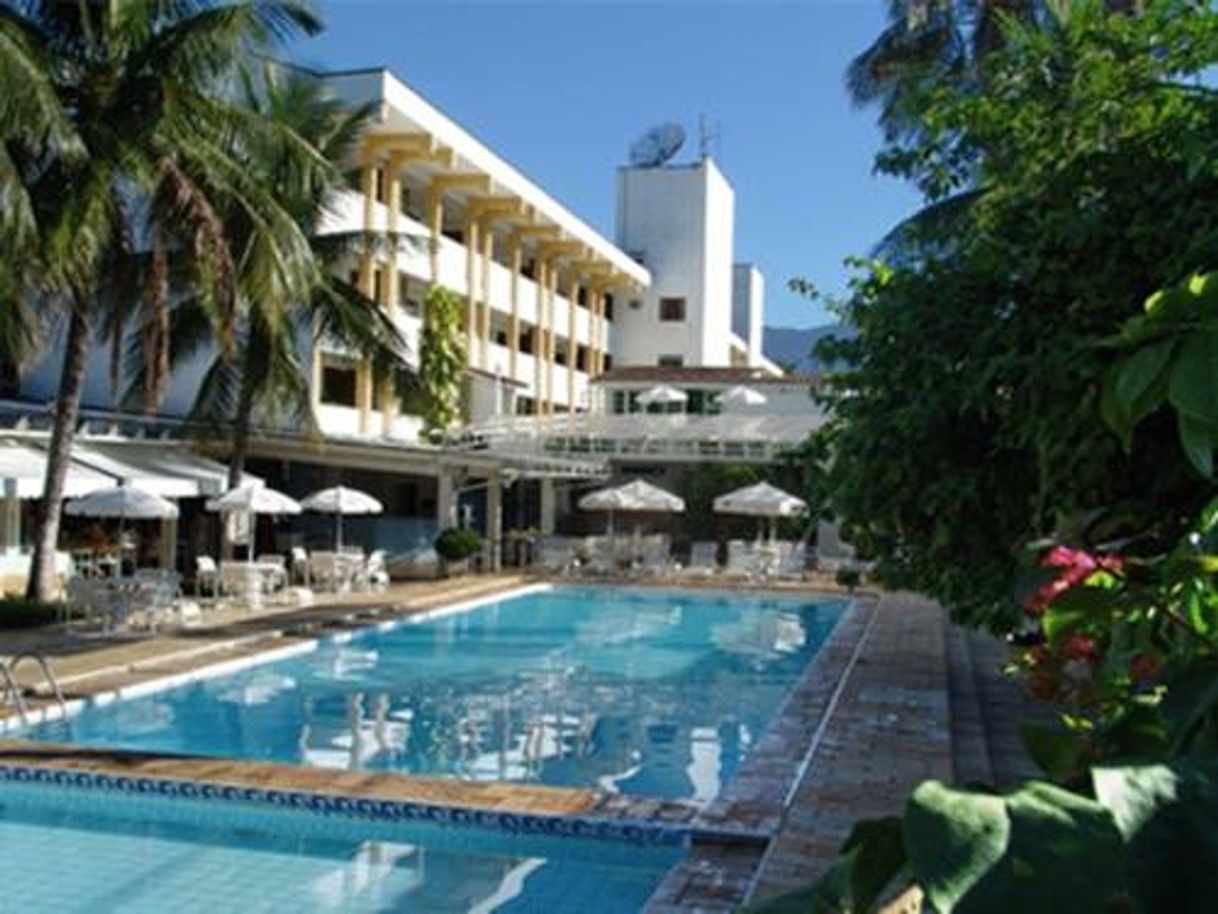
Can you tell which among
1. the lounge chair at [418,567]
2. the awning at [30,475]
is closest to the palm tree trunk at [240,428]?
A: the awning at [30,475]

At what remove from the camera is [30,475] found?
20.1 meters

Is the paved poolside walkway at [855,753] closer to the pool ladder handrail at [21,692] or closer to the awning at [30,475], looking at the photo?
the pool ladder handrail at [21,692]

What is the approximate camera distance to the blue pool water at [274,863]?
859 centimetres

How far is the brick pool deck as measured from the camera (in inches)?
332

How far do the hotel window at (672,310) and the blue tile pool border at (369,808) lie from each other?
149 ft


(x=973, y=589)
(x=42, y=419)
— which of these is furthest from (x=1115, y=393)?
(x=42, y=419)

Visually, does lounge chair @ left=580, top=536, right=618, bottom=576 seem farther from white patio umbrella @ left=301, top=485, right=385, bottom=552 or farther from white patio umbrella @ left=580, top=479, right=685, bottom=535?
white patio umbrella @ left=301, top=485, right=385, bottom=552

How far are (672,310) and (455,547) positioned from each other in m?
27.2

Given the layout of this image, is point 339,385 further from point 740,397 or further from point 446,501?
point 740,397

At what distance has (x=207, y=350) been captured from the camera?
2877 centimetres

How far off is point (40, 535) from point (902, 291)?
56.5 ft

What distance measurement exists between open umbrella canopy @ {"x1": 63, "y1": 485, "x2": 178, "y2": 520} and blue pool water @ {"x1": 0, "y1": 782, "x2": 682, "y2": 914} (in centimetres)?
1007

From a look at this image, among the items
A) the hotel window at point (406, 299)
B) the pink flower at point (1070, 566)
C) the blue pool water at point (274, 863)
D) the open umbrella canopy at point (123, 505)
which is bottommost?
the blue pool water at point (274, 863)

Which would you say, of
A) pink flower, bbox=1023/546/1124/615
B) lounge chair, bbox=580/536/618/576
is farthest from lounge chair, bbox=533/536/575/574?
pink flower, bbox=1023/546/1124/615
